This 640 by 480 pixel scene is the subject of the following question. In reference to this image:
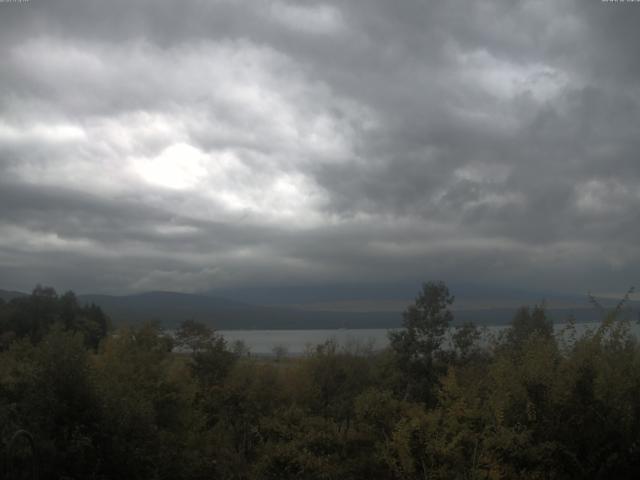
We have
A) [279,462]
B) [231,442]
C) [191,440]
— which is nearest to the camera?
[279,462]

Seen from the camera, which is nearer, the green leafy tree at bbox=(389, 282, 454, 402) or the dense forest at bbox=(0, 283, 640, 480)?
the dense forest at bbox=(0, 283, 640, 480)

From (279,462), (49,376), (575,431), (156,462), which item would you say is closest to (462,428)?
(575,431)

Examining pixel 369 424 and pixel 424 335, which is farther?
pixel 424 335

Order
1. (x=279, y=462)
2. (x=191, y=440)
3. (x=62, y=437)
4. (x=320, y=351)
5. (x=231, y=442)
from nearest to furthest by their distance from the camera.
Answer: (x=62, y=437), (x=279, y=462), (x=191, y=440), (x=231, y=442), (x=320, y=351)

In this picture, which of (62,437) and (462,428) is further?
(462,428)

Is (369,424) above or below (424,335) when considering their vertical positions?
below

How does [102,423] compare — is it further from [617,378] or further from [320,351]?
[320,351]

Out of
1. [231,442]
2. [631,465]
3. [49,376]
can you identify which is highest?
[49,376]

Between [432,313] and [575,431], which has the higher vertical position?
[432,313]

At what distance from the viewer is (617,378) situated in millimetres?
15203

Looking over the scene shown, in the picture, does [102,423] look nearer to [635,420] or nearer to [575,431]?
[575,431]

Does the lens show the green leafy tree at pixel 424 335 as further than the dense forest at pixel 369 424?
Yes

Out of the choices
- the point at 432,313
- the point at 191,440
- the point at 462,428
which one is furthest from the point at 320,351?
the point at 462,428

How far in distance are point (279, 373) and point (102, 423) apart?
17.5 metres
